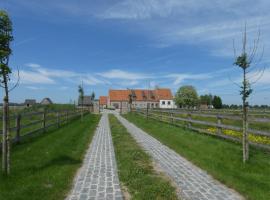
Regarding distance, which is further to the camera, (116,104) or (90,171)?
(116,104)

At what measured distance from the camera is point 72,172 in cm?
668

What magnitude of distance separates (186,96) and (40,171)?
300 ft

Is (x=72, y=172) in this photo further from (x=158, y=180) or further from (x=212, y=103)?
(x=212, y=103)

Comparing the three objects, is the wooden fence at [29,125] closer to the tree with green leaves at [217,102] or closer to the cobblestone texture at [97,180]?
the cobblestone texture at [97,180]

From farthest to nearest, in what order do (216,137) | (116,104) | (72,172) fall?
(116,104) → (216,137) → (72,172)

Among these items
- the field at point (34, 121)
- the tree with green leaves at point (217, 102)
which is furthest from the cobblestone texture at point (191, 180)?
the tree with green leaves at point (217, 102)

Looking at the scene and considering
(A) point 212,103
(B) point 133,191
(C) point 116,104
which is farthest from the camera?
(A) point 212,103

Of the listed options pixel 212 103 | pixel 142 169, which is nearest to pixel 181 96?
pixel 212 103

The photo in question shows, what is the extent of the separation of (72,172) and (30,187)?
142 cm

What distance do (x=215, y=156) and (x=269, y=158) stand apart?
1575mm

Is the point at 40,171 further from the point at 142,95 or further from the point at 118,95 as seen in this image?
the point at 118,95

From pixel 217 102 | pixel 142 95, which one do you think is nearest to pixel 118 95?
pixel 142 95

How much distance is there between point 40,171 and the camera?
21.8ft

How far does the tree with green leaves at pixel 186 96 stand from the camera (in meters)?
95.3
